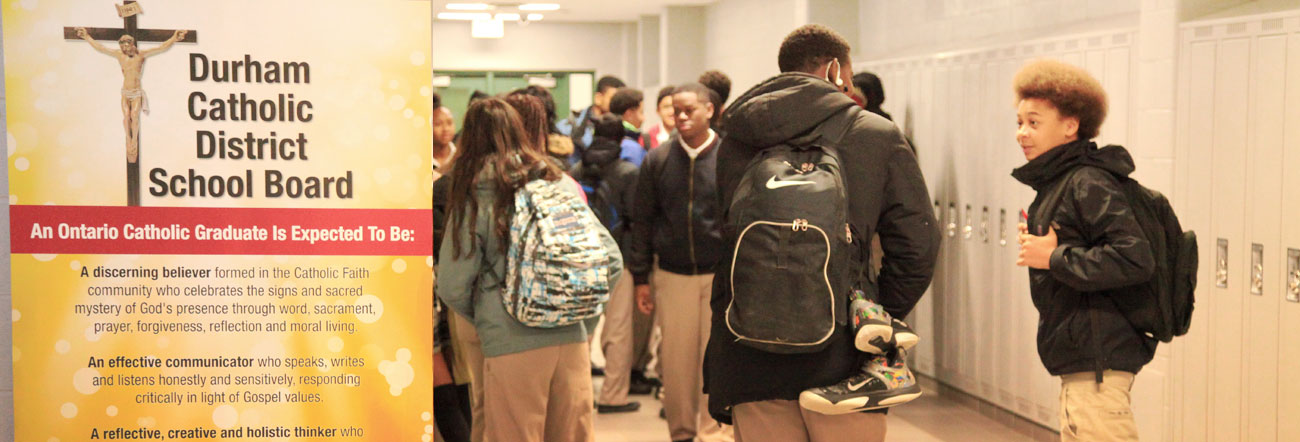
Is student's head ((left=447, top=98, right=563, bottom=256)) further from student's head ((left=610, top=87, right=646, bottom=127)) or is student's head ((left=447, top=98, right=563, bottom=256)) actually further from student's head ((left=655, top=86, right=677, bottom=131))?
student's head ((left=610, top=87, right=646, bottom=127))

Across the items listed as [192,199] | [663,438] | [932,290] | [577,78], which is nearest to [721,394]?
[192,199]

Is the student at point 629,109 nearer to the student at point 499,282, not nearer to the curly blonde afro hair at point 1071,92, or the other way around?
the student at point 499,282

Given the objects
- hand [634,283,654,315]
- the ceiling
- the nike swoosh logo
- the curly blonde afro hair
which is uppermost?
the ceiling

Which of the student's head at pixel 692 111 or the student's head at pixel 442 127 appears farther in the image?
the student's head at pixel 442 127

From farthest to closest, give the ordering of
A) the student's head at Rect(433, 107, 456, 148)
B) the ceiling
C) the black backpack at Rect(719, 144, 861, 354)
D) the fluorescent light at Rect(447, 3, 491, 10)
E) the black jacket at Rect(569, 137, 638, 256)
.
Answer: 1. the ceiling
2. the fluorescent light at Rect(447, 3, 491, 10)
3. the black jacket at Rect(569, 137, 638, 256)
4. the student's head at Rect(433, 107, 456, 148)
5. the black backpack at Rect(719, 144, 861, 354)

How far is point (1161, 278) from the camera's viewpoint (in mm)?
3219

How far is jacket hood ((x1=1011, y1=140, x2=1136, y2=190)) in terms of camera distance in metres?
3.22

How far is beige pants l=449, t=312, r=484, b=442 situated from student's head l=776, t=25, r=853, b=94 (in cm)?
147

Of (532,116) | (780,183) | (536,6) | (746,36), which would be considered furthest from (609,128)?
(536,6)

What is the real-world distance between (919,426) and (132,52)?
4.53m

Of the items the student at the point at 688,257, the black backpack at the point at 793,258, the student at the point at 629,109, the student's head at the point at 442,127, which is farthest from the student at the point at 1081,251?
the student at the point at 629,109

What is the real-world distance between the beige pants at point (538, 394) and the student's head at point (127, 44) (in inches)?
62.7

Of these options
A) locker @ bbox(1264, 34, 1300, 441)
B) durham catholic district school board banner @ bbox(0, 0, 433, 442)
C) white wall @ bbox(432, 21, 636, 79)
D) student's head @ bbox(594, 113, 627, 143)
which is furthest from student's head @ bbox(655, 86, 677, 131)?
white wall @ bbox(432, 21, 636, 79)

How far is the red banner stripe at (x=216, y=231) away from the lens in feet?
7.91
